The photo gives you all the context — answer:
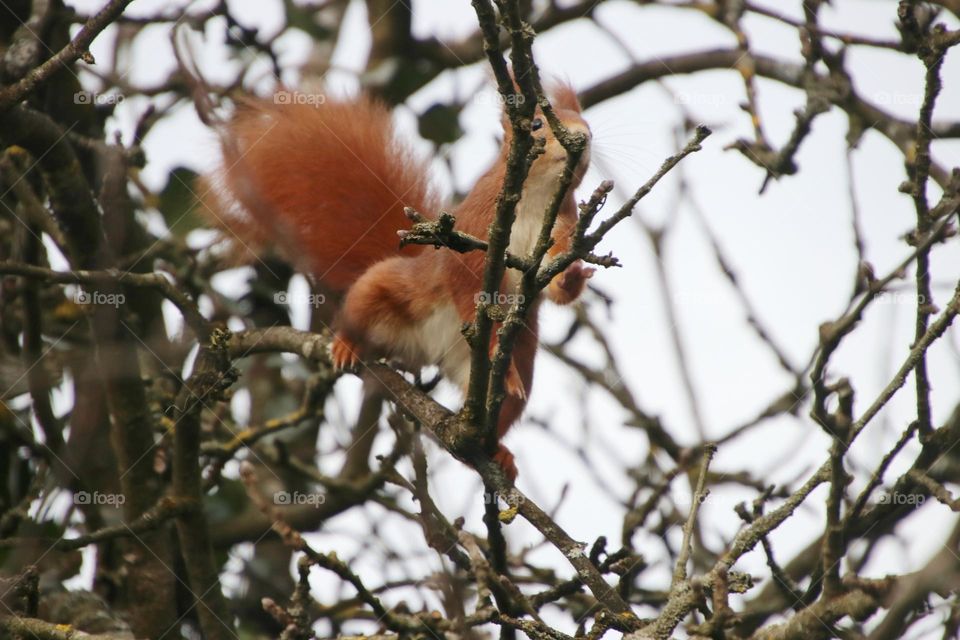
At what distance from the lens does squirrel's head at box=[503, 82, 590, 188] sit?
2715 millimetres

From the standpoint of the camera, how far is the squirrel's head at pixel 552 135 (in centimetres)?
271

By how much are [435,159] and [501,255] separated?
5.66ft

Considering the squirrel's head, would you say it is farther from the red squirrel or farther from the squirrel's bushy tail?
the squirrel's bushy tail

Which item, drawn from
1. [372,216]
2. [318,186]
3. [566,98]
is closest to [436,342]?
[372,216]

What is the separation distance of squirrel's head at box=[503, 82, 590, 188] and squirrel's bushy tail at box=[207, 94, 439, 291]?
0.36 m

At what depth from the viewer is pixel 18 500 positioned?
3047mm

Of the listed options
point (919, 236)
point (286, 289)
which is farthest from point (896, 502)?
point (286, 289)

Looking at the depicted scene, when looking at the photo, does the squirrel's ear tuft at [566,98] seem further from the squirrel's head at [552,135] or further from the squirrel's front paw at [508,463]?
the squirrel's front paw at [508,463]

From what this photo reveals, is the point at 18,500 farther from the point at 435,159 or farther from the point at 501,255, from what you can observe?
the point at 501,255

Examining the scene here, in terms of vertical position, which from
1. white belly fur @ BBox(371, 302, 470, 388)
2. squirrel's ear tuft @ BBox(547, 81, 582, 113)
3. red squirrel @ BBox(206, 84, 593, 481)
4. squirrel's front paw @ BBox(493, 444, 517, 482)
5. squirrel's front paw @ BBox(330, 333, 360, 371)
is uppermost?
squirrel's ear tuft @ BBox(547, 81, 582, 113)

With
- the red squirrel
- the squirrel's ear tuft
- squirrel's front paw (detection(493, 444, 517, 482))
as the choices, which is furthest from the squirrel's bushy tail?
squirrel's front paw (detection(493, 444, 517, 482))

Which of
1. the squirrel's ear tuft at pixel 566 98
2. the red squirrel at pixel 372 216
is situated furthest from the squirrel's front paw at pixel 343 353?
the squirrel's ear tuft at pixel 566 98

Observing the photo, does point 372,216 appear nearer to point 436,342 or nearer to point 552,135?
point 436,342

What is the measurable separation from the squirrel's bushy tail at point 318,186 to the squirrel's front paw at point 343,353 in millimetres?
330
